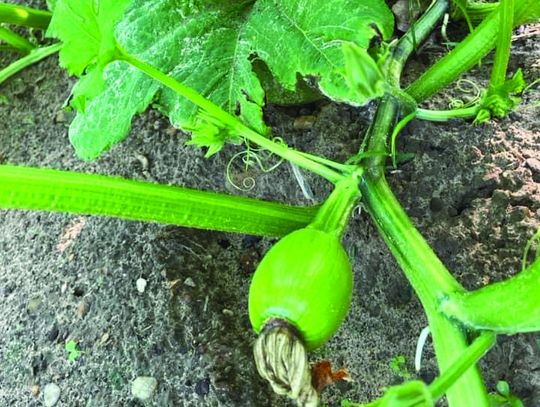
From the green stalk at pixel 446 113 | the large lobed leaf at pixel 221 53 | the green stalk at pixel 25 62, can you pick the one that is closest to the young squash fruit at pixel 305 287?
the large lobed leaf at pixel 221 53

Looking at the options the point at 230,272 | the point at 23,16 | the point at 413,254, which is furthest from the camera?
the point at 23,16

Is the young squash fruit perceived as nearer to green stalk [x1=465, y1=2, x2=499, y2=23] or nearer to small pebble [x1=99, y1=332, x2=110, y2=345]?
small pebble [x1=99, y1=332, x2=110, y2=345]

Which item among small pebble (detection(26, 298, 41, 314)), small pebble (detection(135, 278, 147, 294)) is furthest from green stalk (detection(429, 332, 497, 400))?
small pebble (detection(26, 298, 41, 314))

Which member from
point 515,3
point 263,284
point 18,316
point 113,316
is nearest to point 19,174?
point 263,284

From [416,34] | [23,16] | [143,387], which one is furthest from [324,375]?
[23,16]

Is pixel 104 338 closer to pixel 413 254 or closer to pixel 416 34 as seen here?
pixel 413 254

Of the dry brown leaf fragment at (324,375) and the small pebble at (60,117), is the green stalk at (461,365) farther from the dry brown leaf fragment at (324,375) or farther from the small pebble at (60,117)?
the small pebble at (60,117)

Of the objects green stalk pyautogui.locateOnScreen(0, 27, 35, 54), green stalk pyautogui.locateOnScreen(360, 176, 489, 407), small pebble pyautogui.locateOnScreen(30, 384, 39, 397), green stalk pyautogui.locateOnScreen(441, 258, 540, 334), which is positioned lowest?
small pebble pyautogui.locateOnScreen(30, 384, 39, 397)
